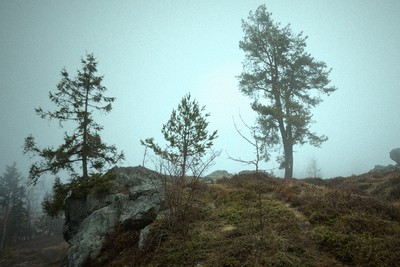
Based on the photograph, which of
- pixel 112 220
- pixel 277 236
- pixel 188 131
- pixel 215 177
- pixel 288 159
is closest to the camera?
pixel 277 236

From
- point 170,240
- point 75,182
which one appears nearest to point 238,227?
point 170,240

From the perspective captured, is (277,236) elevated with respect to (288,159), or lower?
lower

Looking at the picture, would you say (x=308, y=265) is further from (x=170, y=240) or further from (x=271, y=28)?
(x=271, y=28)

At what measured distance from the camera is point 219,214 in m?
7.70

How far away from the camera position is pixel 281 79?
18.3 m

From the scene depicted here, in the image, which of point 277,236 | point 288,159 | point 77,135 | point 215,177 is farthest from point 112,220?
point 288,159

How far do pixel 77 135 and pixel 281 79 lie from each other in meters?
16.7

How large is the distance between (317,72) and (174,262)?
1875 cm

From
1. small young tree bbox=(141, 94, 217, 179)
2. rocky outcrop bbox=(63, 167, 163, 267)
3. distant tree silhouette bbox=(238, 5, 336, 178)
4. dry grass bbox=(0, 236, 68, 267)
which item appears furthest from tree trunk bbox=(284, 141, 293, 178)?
dry grass bbox=(0, 236, 68, 267)

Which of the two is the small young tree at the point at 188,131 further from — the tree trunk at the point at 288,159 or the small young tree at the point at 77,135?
the tree trunk at the point at 288,159

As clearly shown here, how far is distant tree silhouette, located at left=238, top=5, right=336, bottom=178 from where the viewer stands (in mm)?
17422

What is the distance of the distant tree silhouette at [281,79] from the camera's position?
17.4 meters

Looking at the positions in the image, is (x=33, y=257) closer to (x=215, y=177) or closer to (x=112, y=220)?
(x=215, y=177)

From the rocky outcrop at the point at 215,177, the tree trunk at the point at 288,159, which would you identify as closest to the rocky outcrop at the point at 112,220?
the rocky outcrop at the point at 215,177
